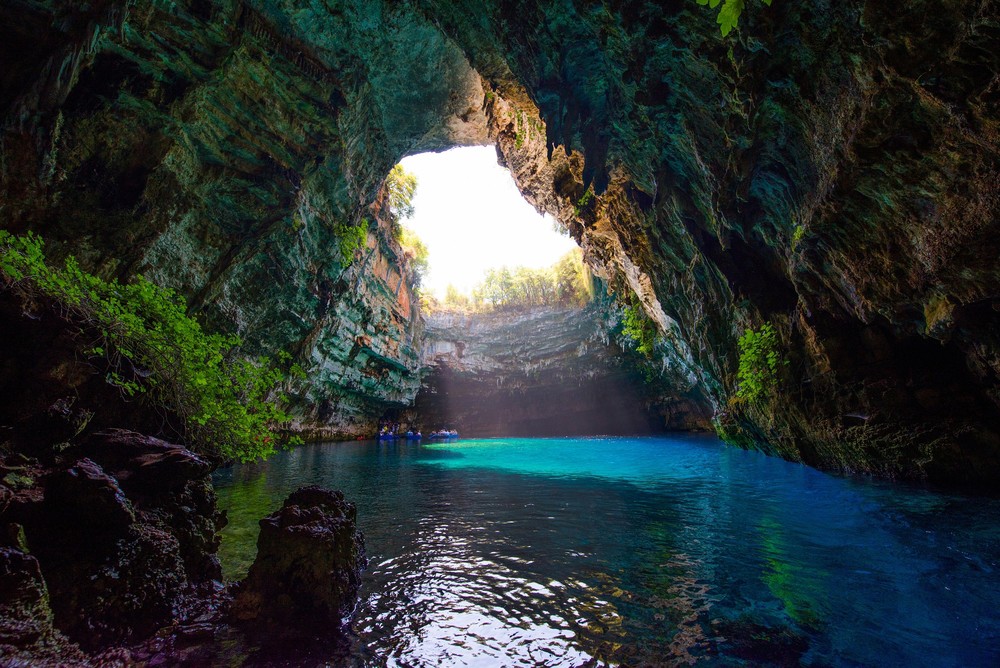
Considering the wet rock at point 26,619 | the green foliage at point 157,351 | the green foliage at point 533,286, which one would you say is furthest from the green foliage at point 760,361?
the green foliage at point 533,286

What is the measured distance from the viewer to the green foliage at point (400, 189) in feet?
74.8

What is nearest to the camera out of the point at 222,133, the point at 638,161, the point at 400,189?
the point at 638,161

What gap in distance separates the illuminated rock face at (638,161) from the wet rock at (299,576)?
685 cm

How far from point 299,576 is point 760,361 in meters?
11.1

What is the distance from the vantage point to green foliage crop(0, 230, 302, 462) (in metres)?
4.96

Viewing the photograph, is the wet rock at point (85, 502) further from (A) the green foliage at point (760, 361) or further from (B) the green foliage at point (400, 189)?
(B) the green foliage at point (400, 189)

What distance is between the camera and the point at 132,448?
3.89 meters

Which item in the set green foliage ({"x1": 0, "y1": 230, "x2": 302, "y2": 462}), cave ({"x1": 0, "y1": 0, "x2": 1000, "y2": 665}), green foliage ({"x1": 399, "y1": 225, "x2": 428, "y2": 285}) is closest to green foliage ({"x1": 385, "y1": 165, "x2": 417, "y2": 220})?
green foliage ({"x1": 399, "y1": 225, "x2": 428, "y2": 285})

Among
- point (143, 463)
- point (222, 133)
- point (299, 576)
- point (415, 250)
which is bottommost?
point (299, 576)

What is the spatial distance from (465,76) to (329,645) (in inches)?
646

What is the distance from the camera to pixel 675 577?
3.86m

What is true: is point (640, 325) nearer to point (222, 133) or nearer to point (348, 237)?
point (348, 237)

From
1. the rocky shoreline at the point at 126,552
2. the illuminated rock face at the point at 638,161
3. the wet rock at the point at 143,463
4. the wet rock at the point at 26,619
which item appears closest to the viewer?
the wet rock at the point at 26,619

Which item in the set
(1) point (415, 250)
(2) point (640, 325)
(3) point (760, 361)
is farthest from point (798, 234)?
(1) point (415, 250)
